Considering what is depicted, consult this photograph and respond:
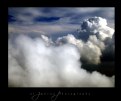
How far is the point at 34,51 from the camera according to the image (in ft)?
10.6

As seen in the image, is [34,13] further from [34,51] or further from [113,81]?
[113,81]

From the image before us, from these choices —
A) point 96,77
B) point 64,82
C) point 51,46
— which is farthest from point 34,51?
point 96,77

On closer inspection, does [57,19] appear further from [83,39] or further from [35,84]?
[35,84]

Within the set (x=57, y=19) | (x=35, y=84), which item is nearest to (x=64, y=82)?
(x=35, y=84)

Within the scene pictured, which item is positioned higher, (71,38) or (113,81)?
(71,38)

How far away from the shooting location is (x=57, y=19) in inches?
128
